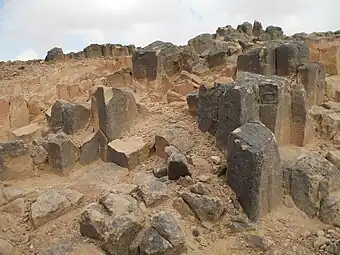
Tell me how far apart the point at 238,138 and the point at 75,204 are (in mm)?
1714

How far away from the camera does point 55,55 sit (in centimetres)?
1230

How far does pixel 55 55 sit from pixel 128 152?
8.36 metres

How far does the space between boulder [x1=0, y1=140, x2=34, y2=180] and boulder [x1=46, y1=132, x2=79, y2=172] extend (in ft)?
0.81

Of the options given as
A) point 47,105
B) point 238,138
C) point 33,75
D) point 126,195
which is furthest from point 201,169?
point 33,75

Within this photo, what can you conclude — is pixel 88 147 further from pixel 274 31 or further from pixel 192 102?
pixel 274 31

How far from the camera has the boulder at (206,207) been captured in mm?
3881

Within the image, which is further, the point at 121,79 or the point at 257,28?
the point at 257,28

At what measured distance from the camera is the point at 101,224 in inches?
143

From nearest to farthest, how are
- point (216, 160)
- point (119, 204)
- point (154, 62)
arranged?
point (119, 204) < point (216, 160) < point (154, 62)

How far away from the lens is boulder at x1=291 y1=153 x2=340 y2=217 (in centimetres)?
420

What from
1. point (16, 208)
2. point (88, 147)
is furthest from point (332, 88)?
point (16, 208)

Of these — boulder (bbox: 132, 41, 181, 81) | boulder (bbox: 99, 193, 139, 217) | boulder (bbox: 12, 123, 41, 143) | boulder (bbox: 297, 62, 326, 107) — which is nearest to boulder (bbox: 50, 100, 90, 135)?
boulder (bbox: 12, 123, 41, 143)

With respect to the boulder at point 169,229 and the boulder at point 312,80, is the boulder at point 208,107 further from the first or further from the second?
the boulder at point 169,229

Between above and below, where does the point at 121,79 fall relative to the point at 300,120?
above
